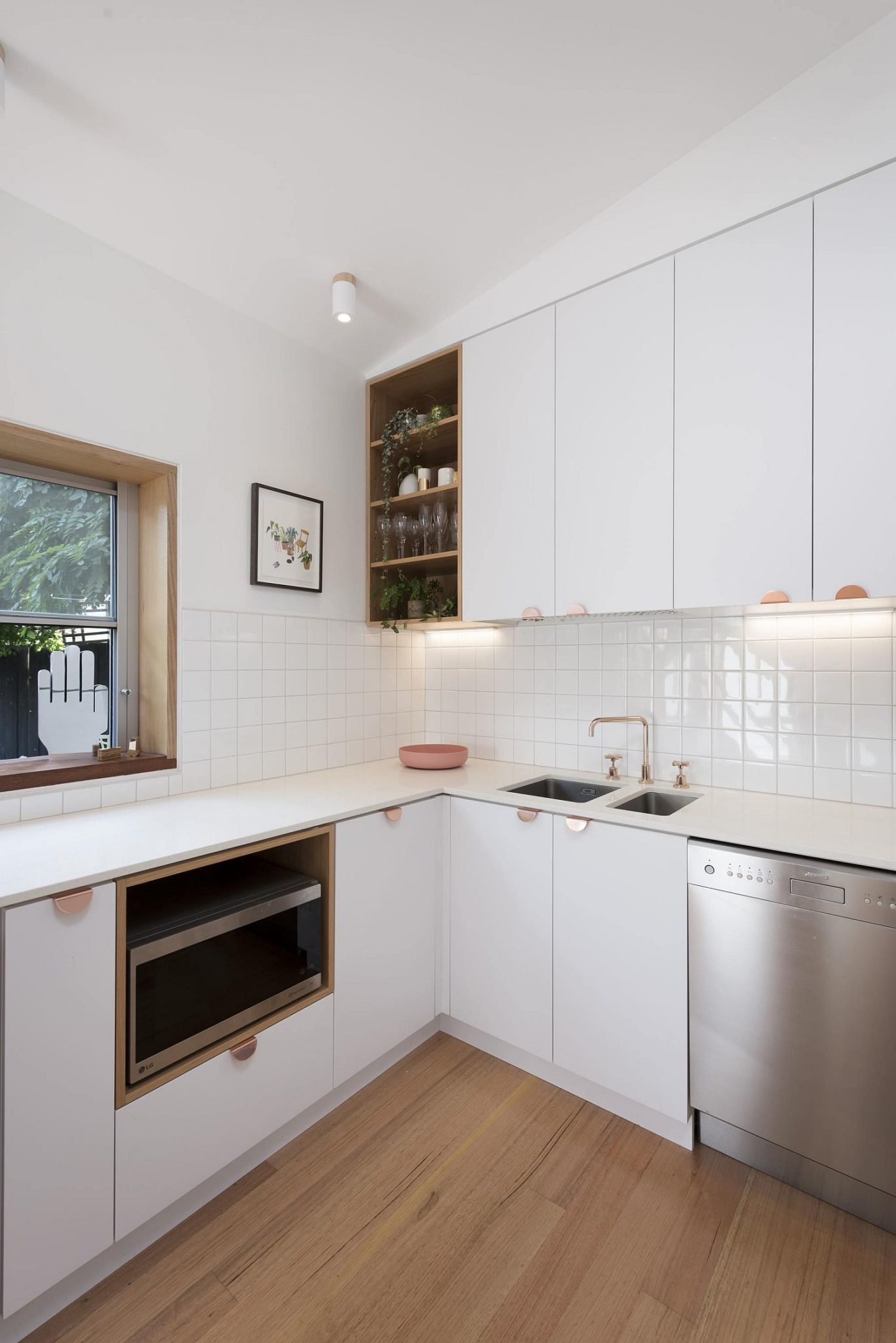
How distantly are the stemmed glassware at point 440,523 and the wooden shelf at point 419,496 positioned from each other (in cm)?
6

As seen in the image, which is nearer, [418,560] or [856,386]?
[856,386]

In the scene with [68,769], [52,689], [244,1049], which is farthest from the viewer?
[52,689]

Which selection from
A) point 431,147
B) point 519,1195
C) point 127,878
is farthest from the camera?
point 431,147

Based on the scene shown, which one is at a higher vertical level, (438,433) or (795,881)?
(438,433)

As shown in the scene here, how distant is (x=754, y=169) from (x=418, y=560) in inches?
61.9

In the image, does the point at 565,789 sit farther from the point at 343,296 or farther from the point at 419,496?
the point at 343,296

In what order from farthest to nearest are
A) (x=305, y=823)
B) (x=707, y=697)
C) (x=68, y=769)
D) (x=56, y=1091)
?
1. (x=707, y=697)
2. (x=68, y=769)
3. (x=305, y=823)
4. (x=56, y=1091)

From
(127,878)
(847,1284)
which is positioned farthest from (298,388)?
(847,1284)

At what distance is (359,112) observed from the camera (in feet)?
4.98

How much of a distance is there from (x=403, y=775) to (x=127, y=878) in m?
1.19

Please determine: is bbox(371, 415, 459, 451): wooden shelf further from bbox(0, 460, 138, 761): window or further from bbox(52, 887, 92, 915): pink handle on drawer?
bbox(52, 887, 92, 915): pink handle on drawer

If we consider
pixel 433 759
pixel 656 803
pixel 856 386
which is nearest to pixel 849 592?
pixel 856 386

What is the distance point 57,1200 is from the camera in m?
1.19

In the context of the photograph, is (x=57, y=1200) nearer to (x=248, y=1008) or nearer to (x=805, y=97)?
(x=248, y=1008)
